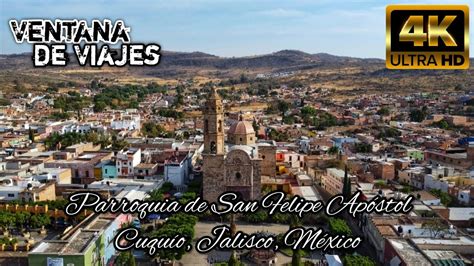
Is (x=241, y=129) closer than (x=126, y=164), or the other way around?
(x=241, y=129)

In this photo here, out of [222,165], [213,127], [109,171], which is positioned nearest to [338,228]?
[222,165]

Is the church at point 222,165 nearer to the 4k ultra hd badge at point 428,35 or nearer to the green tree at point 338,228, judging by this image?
the green tree at point 338,228

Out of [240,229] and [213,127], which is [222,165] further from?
[240,229]

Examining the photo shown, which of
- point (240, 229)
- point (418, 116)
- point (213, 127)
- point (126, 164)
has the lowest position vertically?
point (240, 229)

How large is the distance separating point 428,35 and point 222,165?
46.7 ft

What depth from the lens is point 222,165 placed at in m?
24.3

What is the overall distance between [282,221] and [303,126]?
2974 centimetres

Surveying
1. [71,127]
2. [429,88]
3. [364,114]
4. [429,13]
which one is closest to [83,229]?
[429,13]

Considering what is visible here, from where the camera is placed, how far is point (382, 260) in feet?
58.5

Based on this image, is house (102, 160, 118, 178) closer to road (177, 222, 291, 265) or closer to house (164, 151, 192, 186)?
house (164, 151, 192, 186)

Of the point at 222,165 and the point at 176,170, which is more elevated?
the point at 222,165

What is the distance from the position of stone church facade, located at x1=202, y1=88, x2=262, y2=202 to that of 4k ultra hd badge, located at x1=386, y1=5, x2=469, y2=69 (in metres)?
12.8

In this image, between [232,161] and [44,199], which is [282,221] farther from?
[44,199]

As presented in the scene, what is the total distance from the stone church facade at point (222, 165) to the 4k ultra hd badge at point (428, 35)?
12.8m
